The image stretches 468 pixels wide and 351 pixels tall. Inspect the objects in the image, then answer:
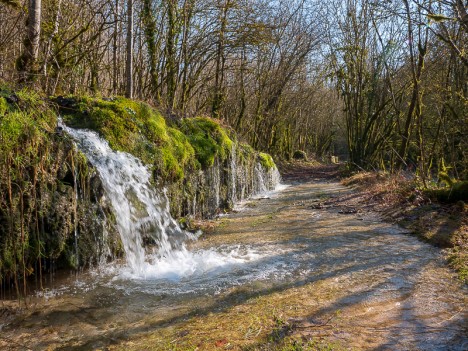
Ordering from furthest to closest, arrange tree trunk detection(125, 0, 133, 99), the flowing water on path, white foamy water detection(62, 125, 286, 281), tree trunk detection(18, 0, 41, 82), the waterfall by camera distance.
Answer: tree trunk detection(125, 0, 133, 99)
tree trunk detection(18, 0, 41, 82)
the waterfall
white foamy water detection(62, 125, 286, 281)
the flowing water on path

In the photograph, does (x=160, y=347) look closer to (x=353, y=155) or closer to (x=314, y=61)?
(x=353, y=155)

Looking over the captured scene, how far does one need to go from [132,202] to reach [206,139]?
4.45m

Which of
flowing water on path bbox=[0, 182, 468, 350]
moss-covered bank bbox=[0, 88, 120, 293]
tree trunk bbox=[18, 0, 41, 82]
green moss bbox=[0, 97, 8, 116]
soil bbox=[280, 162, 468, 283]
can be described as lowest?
flowing water on path bbox=[0, 182, 468, 350]

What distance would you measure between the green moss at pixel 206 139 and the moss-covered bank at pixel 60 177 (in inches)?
59.0

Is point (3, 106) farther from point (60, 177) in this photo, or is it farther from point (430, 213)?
point (430, 213)

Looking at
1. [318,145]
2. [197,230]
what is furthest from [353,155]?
[318,145]

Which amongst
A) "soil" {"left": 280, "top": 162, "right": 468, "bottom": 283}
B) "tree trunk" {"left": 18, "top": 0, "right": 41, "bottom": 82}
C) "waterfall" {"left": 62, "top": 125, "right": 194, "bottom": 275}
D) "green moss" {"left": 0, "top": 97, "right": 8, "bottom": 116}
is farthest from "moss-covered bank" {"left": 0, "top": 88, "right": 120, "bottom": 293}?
"soil" {"left": 280, "top": 162, "right": 468, "bottom": 283}

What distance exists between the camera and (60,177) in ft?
14.0

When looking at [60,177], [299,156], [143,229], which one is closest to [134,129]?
[143,229]

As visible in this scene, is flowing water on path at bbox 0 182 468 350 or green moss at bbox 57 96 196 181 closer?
flowing water on path at bbox 0 182 468 350

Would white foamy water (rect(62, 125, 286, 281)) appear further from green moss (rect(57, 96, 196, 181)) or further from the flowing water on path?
green moss (rect(57, 96, 196, 181))

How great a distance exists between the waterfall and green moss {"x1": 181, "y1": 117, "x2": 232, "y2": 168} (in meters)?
2.84

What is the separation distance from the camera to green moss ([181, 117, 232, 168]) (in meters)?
9.02

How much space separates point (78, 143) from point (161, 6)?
782 cm
